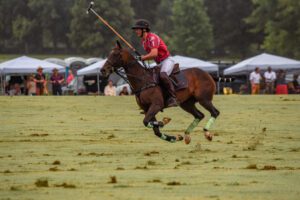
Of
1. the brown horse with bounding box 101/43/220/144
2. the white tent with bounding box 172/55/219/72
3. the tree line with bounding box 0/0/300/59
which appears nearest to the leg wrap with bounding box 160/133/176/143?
the brown horse with bounding box 101/43/220/144

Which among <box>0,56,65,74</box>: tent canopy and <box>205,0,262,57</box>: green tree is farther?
<box>205,0,262,57</box>: green tree

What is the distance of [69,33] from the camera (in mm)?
120250

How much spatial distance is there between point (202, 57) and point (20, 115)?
84.3 meters

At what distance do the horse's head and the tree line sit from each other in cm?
8075

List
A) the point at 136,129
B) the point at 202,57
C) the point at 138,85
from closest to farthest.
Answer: the point at 138,85
the point at 136,129
the point at 202,57

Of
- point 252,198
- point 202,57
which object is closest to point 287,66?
point 252,198

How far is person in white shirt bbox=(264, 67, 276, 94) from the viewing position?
4816 cm

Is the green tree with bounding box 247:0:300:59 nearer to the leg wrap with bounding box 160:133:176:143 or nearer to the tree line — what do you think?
the tree line

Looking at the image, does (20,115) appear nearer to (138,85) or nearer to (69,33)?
(138,85)

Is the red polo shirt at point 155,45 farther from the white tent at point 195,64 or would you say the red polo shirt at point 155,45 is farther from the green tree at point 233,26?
the green tree at point 233,26

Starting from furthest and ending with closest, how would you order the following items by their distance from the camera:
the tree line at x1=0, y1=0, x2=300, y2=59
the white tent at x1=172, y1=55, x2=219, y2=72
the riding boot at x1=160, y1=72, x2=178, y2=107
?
1. the tree line at x1=0, y1=0, x2=300, y2=59
2. the white tent at x1=172, y1=55, x2=219, y2=72
3. the riding boot at x1=160, y1=72, x2=178, y2=107

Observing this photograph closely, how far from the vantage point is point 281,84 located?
50.1m

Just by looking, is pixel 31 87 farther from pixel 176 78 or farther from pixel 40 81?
pixel 176 78

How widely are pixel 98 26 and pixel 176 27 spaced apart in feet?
28.7
